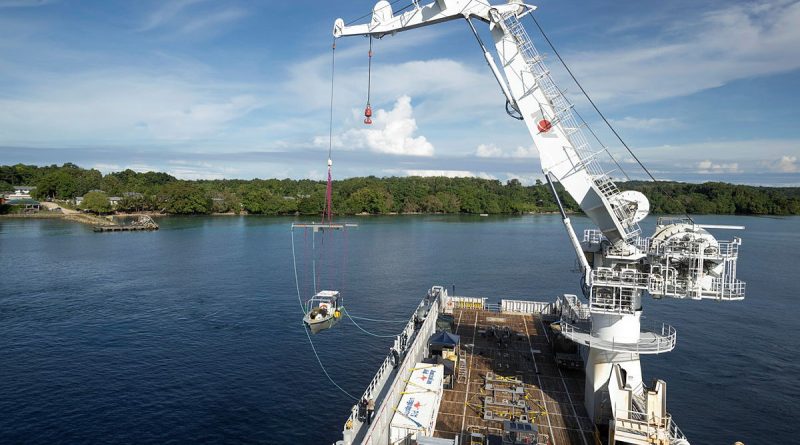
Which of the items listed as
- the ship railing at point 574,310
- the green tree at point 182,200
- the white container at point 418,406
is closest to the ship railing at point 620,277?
the ship railing at point 574,310

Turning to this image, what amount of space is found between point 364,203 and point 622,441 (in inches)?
6660

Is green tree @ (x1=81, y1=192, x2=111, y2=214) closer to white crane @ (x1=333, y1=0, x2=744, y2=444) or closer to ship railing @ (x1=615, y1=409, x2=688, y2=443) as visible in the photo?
white crane @ (x1=333, y1=0, x2=744, y2=444)

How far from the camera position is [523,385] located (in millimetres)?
25469

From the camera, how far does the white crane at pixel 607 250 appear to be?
2233 centimetres

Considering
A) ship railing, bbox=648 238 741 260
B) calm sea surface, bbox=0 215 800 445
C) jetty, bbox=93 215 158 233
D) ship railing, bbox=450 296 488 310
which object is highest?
ship railing, bbox=648 238 741 260

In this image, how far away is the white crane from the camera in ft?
73.3

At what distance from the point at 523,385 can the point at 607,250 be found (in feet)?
26.3

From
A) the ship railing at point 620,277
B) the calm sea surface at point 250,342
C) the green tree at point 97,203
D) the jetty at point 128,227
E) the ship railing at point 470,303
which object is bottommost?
the calm sea surface at point 250,342

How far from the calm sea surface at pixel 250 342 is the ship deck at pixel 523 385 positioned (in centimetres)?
901

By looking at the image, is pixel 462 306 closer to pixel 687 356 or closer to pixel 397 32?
pixel 687 356

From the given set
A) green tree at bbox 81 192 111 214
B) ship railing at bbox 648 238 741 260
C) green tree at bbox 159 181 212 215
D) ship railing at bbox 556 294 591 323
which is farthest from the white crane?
green tree at bbox 81 192 111 214

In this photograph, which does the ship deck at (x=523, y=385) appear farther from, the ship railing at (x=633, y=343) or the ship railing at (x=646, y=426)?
the ship railing at (x=633, y=343)

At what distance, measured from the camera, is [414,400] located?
22156 millimetres

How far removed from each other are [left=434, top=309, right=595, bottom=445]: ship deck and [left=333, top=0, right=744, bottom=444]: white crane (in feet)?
4.59
